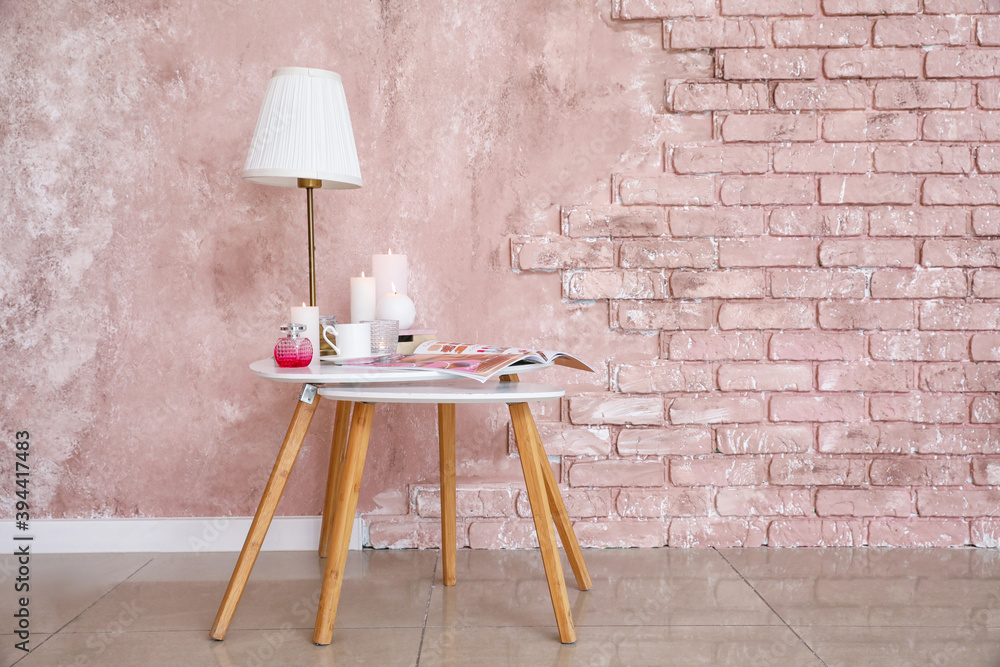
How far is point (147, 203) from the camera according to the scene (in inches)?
71.8

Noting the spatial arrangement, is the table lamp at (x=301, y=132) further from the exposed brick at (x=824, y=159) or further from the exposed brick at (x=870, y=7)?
the exposed brick at (x=870, y=7)

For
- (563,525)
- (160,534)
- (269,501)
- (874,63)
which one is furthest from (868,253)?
(160,534)

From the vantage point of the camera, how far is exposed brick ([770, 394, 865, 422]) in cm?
182

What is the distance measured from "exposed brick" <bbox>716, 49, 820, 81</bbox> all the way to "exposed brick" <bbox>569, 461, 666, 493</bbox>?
3.25ft

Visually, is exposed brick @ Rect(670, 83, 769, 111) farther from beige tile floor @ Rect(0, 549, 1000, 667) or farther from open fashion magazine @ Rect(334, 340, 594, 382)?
beige tile floor @ Rect(0, 549, 1000, 667)

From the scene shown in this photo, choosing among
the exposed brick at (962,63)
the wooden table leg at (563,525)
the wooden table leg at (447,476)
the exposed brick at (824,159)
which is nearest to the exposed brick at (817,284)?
the exposed brick at (824,159)

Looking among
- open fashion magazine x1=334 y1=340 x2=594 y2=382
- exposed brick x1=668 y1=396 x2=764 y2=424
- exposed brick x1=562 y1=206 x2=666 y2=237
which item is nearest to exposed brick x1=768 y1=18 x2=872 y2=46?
exposed brick x1=562 y1=206 x2=666 y2=237

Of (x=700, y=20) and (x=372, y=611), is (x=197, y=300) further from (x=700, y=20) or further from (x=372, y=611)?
(x=700, y=20)

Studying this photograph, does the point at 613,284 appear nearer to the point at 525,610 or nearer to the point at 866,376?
the point at 866,376

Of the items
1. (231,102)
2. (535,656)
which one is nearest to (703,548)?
(535,656)

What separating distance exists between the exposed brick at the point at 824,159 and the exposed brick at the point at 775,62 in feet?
0.59

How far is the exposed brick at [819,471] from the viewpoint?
5.95 ft

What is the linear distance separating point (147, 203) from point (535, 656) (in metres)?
1.40

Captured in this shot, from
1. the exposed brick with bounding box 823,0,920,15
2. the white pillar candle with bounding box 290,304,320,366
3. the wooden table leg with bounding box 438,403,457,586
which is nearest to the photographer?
the white pillar candle with bounding box 290,304,320,366
